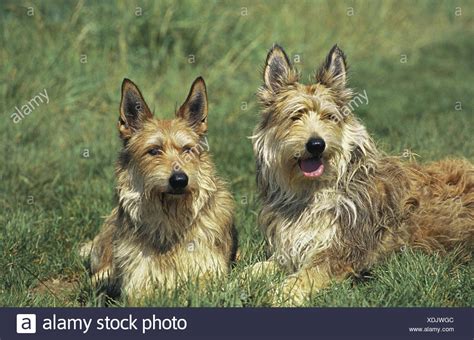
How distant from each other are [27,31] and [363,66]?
6134mm

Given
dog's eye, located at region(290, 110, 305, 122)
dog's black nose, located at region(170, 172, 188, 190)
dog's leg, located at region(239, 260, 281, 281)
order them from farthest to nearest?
dog's eye, located at region(290, 110, 305, 122) < dog's leg, located at region(239, 260, 281, 281) < dog's black nose, located at region(170, 172, 188, 190)

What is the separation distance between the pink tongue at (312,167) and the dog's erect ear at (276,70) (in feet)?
2.26

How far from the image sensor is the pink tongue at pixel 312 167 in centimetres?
633

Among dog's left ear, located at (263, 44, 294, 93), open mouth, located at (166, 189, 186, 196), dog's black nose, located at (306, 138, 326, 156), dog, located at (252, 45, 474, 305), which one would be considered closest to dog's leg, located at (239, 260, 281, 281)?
dog, located at (252, 45, 474, 305)

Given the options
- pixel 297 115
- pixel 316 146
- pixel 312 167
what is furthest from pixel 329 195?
pixel 297 115

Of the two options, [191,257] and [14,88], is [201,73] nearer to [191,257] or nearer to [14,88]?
[14,88]

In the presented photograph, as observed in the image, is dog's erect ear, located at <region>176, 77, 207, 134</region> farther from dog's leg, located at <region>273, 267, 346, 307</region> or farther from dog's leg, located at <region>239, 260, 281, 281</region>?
dog's leg, located at <region>273, 267, 346, 307</region>

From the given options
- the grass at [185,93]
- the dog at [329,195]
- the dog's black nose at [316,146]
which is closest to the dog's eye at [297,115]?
the dog at [329,195]

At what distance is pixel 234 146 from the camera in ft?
34.0

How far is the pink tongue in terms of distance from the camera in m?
6.33

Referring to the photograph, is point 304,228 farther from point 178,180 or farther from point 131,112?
point 131,112

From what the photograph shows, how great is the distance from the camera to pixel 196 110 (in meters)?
6.61

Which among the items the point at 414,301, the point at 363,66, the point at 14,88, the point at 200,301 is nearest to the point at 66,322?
the point at 200,301

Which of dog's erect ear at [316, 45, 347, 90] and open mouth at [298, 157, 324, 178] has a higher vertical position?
dog's erect ear at [316, 45, 347, 90]
